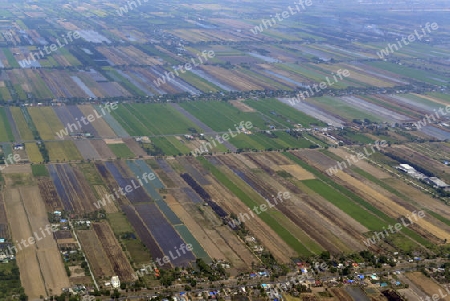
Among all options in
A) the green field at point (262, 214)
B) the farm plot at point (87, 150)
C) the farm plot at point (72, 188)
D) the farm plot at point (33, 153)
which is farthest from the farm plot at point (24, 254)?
the green field at point (262, 214)

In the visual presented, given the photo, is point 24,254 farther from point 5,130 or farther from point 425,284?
point 425,284

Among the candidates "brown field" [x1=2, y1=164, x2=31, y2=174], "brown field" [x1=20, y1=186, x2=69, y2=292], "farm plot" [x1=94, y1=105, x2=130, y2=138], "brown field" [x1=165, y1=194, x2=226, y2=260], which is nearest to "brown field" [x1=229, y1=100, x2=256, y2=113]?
"farm plot" [x1=94, y1=105, x2=130, y2=138]

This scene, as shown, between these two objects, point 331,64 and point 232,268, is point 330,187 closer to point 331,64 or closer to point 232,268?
point 232,268

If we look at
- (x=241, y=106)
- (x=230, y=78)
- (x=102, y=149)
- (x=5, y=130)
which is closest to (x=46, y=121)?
(x=5, y=130)

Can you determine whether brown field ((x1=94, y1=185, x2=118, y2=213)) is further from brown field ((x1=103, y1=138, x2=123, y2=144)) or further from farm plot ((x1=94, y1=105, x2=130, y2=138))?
farm plot ((x1=94, y1=105, x2=130, y2=138))

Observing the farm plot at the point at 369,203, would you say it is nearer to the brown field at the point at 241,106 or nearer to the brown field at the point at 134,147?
the brown field at the point at 134,147
